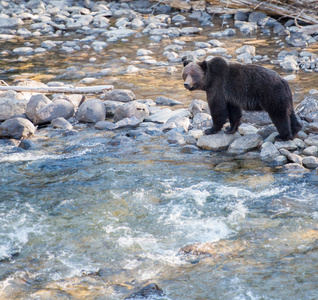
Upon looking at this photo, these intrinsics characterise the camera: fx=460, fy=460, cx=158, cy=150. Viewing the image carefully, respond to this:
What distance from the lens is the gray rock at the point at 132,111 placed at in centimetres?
856

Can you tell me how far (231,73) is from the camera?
6859 millimetres

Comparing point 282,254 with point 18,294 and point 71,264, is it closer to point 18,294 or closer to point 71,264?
point 71,264

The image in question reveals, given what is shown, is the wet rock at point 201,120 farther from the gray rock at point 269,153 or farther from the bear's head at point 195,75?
the gray rock at point 269,153

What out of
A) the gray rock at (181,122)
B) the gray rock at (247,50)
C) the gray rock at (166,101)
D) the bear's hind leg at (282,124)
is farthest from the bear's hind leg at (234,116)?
the gray rock at (247,50)

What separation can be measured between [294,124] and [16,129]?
4.63 meters

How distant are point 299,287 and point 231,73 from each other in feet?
12.2

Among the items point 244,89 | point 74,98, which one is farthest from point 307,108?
point 74,98

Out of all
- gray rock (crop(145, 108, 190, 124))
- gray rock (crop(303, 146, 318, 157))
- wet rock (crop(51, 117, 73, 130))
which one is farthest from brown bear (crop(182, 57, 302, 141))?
wet rock (crop(51, 117, 73, 130))

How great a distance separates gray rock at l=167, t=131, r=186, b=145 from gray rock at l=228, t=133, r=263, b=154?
0.84m

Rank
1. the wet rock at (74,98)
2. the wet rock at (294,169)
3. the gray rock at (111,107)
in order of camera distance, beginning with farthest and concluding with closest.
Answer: the wet rock at (74,98) → the gray rock at (111,107) → the wet rock at (294,169)

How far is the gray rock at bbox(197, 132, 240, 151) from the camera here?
7152 mm

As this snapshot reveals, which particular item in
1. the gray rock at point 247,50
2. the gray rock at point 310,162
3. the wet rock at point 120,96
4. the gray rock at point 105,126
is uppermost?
the gray rock at point 247,50

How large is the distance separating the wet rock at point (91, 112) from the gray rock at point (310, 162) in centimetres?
394

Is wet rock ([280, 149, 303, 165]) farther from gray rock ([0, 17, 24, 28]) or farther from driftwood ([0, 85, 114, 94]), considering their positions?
gray rock ([0, 17, 24, 28])
